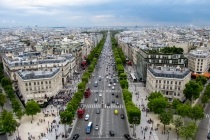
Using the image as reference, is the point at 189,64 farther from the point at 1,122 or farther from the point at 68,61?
the point at 1,122

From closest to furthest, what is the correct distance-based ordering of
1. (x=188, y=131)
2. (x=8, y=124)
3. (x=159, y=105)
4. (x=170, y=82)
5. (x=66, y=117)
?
(x=188, y=131)
(x=8, y=124)
(x=66, y=117)
(x=159, y=105)
(x=170, y=82)

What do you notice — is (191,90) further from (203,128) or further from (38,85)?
(38,85)

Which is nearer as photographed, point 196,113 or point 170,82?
point 196,113

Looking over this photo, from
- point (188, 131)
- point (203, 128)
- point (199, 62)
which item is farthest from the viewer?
point (199, 62)

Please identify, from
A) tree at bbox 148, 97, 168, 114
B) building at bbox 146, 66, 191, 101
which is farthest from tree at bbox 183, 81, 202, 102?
tree at bbox 148, 97, 168, 114

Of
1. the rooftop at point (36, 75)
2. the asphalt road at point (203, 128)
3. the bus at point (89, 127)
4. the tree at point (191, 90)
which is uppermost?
the rooftop at point (36, 75)

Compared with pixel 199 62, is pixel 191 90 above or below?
below

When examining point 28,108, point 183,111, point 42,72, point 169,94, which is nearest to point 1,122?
point 28,108

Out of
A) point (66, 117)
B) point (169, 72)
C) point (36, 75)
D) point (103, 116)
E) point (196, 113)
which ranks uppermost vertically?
point (169, 72)

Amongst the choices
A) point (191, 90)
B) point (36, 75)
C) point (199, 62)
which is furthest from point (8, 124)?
point (199, 62)

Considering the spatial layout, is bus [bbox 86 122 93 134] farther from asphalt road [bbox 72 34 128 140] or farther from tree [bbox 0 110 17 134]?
tree [bbox 0 110 17 134]

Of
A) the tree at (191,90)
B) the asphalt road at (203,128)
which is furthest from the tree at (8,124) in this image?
the tree at (191,90)

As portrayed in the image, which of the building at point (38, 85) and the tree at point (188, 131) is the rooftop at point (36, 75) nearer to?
the building at point (38, 85)
